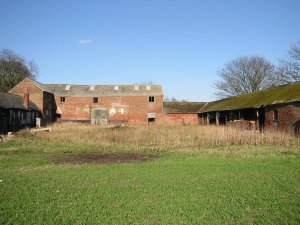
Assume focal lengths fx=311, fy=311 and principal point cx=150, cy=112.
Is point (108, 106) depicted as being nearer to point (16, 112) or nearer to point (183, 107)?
point (183, 107)

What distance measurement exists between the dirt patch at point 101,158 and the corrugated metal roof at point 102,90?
34574mm

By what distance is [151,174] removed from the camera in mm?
9852

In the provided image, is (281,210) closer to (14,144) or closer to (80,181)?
(80,181)

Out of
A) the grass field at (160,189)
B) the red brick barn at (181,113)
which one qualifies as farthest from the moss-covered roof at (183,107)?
the grass field at (160,189)

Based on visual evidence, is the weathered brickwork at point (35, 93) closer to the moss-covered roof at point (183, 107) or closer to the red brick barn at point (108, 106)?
the red brick barn at point (108, 106)

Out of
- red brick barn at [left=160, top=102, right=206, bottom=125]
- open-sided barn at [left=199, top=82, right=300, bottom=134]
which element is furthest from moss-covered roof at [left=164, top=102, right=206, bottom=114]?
open-sided barn at [left=199, top=82, right=300, bottom=134]

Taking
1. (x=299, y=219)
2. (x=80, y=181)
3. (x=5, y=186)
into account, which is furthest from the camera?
(x=80, y=181)

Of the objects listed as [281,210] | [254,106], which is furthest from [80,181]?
[254,106]

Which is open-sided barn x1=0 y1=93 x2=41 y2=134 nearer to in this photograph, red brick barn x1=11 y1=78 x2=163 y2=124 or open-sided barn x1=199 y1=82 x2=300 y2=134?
red brick barn x1=11 y1=78 x2=163 y2=124

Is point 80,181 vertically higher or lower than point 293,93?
lower

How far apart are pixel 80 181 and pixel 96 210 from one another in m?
2.85

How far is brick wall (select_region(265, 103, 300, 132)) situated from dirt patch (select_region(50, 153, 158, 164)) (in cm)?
1289

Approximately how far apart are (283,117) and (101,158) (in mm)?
15840

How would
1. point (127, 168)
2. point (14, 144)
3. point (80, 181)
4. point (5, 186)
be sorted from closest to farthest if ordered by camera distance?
1. point (5, 186)
2. point (80, 181)
3. point (127, 168)
4. point (14, 144)
